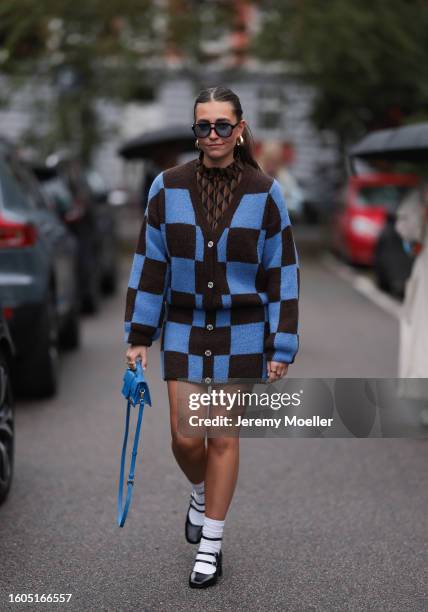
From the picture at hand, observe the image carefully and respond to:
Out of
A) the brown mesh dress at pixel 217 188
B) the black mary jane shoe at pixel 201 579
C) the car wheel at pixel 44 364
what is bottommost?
the car wheel at pixel 44 364

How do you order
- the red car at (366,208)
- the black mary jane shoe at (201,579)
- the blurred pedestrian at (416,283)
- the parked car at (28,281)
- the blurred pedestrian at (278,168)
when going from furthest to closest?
the red car at (366,208)
the blurred pedestrian at (278,168)
the parked car at (28,281)
the blurred pedestrian at (416,283)
the black mary jane shoe at (201,579)

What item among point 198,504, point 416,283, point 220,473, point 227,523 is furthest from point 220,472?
point 416,283

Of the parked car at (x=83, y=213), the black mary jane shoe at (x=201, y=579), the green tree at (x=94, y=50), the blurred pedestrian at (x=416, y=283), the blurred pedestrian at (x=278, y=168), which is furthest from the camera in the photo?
the green tree at (x=94, y=50)

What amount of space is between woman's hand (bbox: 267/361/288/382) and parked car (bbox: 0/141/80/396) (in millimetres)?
3392

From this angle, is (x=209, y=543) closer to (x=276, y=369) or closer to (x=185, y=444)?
(x=185, y=444)

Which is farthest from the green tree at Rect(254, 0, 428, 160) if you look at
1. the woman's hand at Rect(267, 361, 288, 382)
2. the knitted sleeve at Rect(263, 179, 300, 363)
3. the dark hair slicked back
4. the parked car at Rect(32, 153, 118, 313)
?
the woman's hand at Rect(267, 361, 288, 382)

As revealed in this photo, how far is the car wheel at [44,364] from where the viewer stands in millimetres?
7398

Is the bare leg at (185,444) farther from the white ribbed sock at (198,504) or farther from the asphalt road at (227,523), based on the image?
the asphalt road at (227,523)

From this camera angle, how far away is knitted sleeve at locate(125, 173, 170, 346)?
4094mm

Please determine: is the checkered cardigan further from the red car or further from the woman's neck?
the red car

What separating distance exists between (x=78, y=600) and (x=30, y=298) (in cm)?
350

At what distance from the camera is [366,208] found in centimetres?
1784

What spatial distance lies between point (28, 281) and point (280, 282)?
3454 mm

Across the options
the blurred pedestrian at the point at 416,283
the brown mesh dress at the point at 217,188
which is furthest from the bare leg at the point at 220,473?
the blurred pedestrian at the point at 416,283
